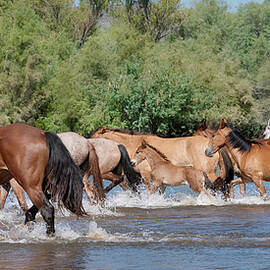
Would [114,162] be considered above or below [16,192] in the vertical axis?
below

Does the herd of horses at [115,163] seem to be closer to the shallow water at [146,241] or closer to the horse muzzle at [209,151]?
the horse muzzle at [209,151]

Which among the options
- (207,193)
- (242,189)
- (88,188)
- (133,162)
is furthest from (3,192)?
(242,189)

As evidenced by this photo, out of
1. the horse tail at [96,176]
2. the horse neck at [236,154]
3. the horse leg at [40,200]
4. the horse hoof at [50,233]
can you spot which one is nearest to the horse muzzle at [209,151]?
the horse neck at [236,154]

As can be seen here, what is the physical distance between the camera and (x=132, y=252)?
7352 mm

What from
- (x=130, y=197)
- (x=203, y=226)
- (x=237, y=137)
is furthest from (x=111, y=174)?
(x=203, y=226)

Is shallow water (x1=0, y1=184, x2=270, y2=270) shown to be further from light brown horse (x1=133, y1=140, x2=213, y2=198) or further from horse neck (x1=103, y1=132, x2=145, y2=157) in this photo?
horse neck (x1=103, y1=132, x2=145, y2=157)

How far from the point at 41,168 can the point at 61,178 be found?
0.95ft

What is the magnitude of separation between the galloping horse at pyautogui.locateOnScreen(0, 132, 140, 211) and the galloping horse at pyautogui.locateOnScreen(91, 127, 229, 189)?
2.43 feet

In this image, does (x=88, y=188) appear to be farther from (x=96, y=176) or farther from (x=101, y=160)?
(x=101, y=160)

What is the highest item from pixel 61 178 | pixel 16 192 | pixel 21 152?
pixel 21 152

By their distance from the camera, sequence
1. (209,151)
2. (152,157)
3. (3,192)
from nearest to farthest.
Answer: (3,192), (209,151), (152,157)

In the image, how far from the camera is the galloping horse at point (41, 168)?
794 centimetres

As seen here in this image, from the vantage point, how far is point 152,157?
13.9 meters

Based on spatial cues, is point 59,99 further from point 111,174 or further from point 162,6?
point 111,174
